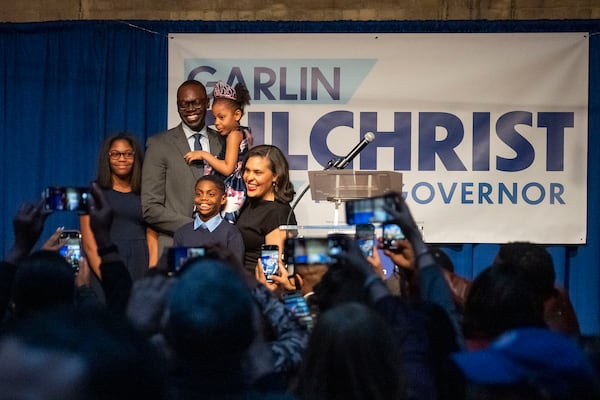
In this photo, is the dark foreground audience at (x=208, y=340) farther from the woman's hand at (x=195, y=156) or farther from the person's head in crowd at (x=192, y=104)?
the person's head in crowd at (x=192, y=104)

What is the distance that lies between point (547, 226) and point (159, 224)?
251 centimetres

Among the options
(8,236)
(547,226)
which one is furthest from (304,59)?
(8,236)

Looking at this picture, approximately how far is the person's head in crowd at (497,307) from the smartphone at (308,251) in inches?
24.1

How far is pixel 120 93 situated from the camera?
6.02 m

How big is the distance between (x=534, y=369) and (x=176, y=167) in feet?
13.4

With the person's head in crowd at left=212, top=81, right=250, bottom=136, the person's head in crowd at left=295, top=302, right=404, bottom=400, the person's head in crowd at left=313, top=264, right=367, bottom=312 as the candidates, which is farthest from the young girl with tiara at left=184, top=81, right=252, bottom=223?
the person's head in crowd at left=295, top=302, right=404, bottom=400

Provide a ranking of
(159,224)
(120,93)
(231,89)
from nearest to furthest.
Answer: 1. (159,224)
2. (231,89)
3. (120,93)

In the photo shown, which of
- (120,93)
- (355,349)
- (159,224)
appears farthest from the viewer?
(120,93)

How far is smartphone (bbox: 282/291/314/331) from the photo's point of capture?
2.36 metres

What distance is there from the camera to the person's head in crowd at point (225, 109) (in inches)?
214

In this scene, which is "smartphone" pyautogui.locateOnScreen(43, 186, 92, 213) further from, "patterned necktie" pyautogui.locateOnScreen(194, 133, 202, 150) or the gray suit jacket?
"patterned necktie" pyautogui.locateOnScreen(194, 133, 202, 150)

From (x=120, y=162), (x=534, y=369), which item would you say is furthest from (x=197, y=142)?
(x=534, y=369)

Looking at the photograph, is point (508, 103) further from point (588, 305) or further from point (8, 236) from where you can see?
point (8, 236)

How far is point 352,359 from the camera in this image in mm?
1767
